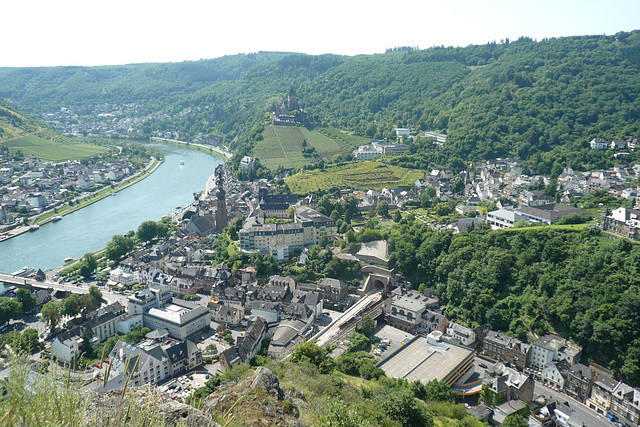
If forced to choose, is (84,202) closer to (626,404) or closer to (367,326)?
(367,326)

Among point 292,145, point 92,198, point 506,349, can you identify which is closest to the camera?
point 506,349

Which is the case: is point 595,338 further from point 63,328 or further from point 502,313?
point 63,328

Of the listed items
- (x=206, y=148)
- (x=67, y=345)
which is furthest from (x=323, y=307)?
(x=206, y=148)

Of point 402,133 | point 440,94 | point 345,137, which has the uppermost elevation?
point 440,94

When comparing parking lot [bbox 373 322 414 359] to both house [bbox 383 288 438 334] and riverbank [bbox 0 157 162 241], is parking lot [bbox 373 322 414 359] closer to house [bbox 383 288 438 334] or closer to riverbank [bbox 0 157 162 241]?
house [bbox 383 288 438 334]

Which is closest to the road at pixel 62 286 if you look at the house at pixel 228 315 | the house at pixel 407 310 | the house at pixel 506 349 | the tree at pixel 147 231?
the house at pixel 228 315

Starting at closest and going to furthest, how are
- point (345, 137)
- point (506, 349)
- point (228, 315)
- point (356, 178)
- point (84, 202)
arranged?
1. point (506, 349)
2. point (228, 315)
3. point (356, 178)
4. point (84, 202)
5. point (345, 137)
